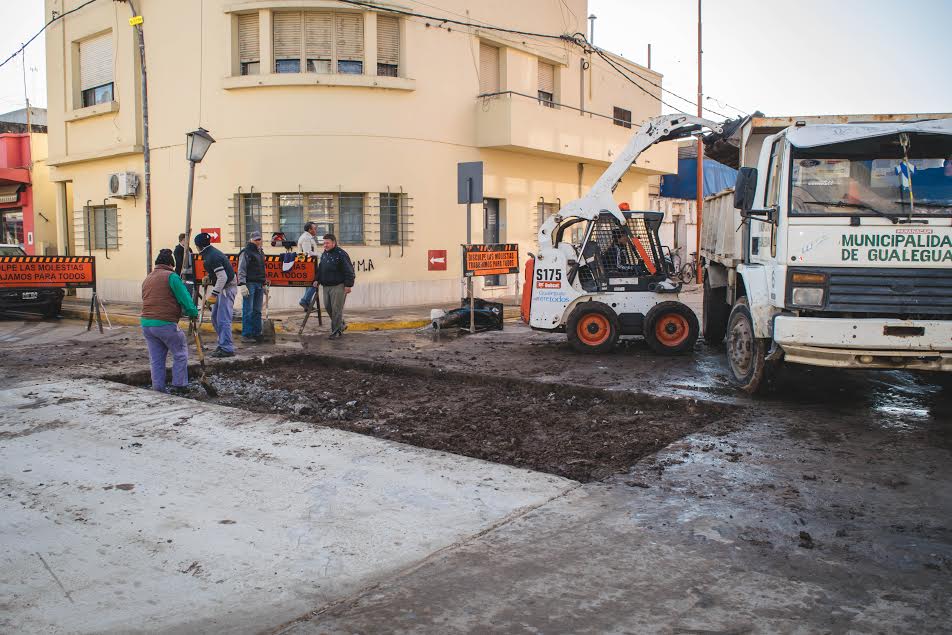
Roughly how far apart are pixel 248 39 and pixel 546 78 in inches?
320

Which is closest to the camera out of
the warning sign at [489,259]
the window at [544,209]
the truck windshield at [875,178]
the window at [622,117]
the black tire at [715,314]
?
the truck windshield at [875,178]

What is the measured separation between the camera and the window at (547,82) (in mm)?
21078

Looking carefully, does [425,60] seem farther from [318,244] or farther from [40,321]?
[40,321]

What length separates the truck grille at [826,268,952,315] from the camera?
22.9 ft

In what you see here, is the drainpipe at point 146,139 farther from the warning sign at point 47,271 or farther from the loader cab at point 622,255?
the loader cab at point 622,255

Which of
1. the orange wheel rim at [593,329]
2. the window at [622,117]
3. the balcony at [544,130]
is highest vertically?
the window at [622,117]

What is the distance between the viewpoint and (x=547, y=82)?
21.3 m

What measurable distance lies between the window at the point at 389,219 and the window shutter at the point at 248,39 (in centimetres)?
417

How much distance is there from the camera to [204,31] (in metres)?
17.2

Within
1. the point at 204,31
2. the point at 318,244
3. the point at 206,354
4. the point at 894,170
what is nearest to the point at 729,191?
the point at 894,170

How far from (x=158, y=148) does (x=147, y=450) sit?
46.7 ft

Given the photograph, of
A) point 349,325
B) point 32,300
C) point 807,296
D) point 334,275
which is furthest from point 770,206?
point 32,300

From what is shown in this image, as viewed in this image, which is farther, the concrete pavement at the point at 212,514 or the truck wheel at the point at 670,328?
the truck wheel at the point at 670,328

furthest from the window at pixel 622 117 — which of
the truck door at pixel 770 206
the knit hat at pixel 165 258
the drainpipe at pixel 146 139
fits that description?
the knit hat at pixel 165 258
